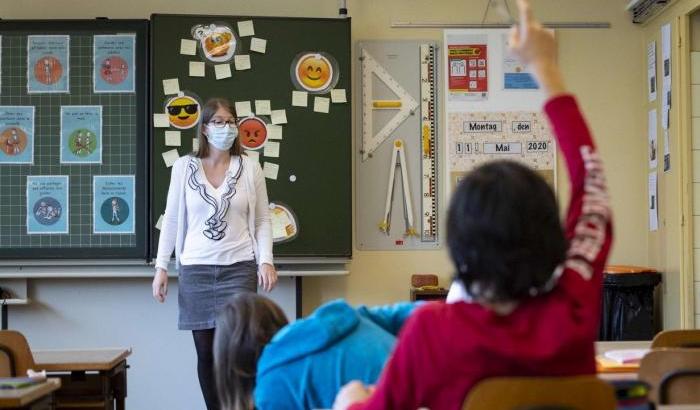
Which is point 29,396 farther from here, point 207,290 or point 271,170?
point 271,170

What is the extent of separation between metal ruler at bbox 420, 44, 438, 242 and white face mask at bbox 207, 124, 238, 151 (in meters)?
1.99

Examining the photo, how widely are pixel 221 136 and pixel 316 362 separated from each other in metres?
2.04

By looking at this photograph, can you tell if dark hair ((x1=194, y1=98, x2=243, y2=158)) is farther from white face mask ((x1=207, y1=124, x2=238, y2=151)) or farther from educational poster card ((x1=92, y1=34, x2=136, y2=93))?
educational poster card ((x1=92, y1=34, x2=136, y2=93))

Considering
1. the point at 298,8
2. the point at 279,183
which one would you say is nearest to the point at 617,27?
the point at 298,8

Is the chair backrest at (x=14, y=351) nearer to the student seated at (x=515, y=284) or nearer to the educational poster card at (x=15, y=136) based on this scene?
the student seated at (x=515, y=284)

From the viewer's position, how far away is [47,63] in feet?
17.4

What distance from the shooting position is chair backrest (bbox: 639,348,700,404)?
220cm

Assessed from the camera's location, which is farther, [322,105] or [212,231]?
[322,105]

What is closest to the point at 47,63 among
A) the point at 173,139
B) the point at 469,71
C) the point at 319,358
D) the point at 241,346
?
the point at 173,139

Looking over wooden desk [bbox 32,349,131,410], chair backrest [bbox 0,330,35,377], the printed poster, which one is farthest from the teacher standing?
the printed poster

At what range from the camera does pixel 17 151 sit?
5309 millimetres

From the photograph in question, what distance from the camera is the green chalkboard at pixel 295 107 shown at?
17.4 ft

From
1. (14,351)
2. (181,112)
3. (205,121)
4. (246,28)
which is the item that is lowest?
(14,351)

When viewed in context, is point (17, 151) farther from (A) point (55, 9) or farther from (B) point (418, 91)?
(B) point (418, 91)
